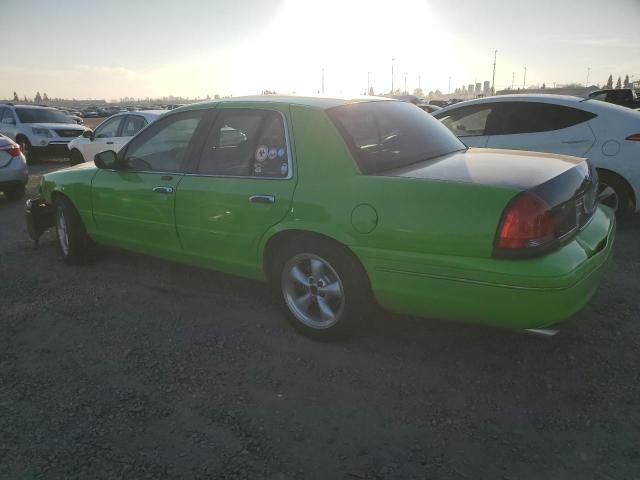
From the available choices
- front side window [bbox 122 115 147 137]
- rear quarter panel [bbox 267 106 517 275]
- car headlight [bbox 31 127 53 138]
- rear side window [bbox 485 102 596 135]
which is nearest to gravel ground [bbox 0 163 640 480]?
rear quarter panel [bbox 267 106 517 275]

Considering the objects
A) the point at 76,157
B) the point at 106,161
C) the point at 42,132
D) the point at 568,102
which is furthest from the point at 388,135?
the point at 42,132

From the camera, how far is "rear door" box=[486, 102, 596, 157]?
5.83 meters

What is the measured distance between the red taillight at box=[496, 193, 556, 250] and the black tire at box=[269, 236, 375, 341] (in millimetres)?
853

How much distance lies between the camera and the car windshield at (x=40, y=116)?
Result: 46.9 feet

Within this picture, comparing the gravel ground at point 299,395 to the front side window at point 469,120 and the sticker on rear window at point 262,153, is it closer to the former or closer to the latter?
the sticker on rear window at point 262,153

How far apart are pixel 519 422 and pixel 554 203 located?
3.72ft

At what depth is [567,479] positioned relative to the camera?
2.16 metres

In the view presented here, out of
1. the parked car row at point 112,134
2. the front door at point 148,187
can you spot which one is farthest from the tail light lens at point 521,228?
the parked car row at point 112,134

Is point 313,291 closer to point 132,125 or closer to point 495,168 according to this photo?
point 495,168

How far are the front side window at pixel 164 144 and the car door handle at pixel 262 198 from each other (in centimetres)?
89

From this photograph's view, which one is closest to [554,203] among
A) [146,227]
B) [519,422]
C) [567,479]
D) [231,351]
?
[519,422]

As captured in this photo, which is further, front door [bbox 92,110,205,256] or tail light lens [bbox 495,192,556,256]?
front door [bbox 92,110,205,256]

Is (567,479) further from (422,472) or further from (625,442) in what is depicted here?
(422,472)

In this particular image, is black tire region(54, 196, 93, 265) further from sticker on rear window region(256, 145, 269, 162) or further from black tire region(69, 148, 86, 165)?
black tire region(69, 148, 86, 165)
